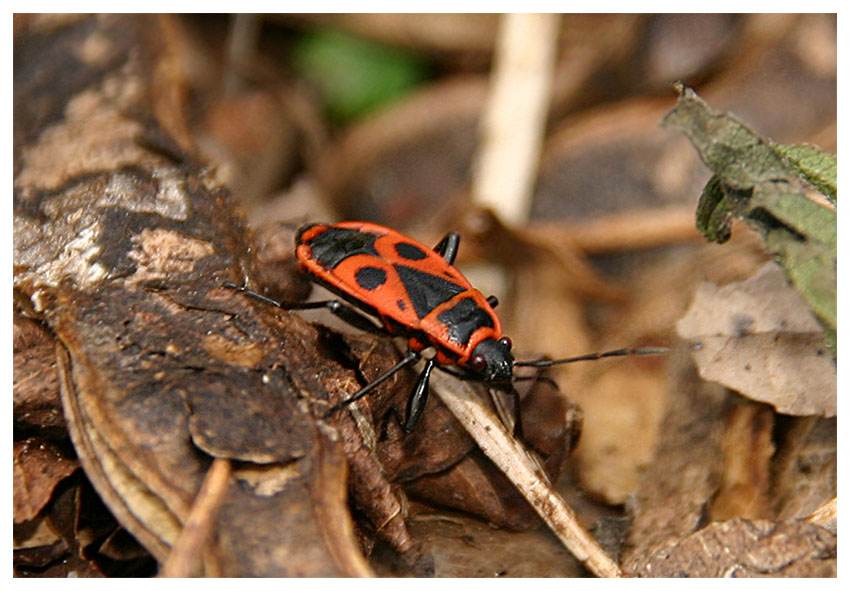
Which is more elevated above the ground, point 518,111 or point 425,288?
point 518,111

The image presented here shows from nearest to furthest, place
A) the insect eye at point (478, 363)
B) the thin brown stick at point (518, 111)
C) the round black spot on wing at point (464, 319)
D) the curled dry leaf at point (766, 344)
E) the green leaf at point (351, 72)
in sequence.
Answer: the curled dry leaf at point (766, 344), the insect eye at point (478, 363), the round black spot on wing at point (464, 319), the thin brown stick at point (518, 111), the green leaf at point (351, 72)

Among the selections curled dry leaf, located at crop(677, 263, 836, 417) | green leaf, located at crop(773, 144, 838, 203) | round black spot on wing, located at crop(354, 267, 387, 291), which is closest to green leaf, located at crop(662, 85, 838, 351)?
green leaf, located at crop(773, 144, 838, 203)

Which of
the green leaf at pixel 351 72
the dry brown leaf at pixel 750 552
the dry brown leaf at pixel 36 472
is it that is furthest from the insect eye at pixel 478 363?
the green leaf at pixel 351 72

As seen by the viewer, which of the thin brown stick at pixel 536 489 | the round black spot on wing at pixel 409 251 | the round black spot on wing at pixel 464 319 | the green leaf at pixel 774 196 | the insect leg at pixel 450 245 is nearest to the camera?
the green leaf at pixel 774 196

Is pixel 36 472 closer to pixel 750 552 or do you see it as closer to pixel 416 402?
pixel 416 402

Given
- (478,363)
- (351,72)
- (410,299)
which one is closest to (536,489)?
(478,363)

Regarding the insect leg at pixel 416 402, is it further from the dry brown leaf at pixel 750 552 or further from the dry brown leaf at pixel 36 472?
the dry brown leaf at pixel 36 472

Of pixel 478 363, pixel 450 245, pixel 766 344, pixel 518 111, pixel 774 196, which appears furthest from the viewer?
pixel 518 111
